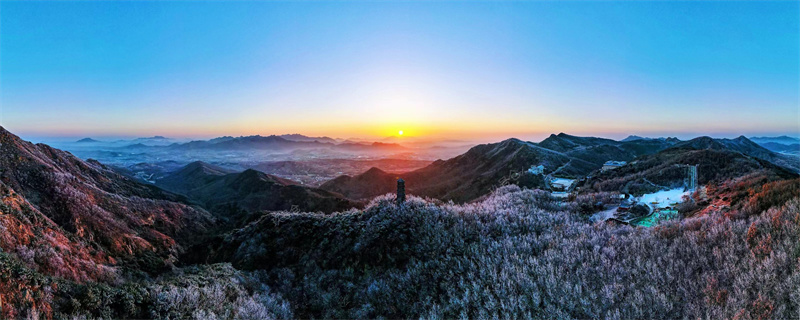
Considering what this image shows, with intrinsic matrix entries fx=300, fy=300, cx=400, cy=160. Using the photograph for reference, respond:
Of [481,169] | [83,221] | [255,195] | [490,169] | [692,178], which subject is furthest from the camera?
[481,169]

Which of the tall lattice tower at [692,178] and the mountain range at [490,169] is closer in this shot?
the tall lattice tower at [692,178]

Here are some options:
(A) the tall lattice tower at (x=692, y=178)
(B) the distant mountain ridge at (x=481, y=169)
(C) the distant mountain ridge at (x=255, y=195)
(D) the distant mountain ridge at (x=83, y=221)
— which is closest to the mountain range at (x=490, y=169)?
(B) the distant mountain ridge at (x=481, y=169)

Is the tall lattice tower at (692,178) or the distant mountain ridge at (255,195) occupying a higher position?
the tall lattice tower at (692,178)

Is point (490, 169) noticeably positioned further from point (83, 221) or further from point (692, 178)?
point (83, 221)

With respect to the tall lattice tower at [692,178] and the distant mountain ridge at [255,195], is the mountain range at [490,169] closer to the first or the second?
the tall lattice tower at [692,178]

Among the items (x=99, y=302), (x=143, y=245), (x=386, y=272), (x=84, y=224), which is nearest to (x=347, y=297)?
(x=386, y=272)

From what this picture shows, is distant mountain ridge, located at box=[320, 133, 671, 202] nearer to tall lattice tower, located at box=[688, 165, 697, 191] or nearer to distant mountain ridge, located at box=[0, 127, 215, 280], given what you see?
tall lattice tower, located at box=[688, 165, 697, 191]

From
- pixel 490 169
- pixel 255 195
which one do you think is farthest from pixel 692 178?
pixel 255 195

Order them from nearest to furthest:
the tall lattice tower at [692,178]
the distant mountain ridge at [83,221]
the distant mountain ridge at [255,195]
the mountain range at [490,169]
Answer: the distant mountain ridge at [83,221], the tall lattice tower at [692,178], the distant mountain ridge at [255,195], the mountain range at [490,169]

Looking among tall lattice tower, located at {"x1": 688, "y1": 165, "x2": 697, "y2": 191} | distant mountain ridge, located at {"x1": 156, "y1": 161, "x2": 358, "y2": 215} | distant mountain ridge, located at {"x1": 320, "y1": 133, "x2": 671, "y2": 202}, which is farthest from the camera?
distant mountain ridge, located at {"x1": 320, "y1": 133, "x2": 671, "y2": 202}

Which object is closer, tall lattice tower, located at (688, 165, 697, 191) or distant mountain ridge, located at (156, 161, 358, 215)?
tall lattice tower, located at (688, 165, 697, 191)

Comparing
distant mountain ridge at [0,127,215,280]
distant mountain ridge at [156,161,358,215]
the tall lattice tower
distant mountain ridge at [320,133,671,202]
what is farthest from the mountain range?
distant mountain ridge at [0,127,215,280]
